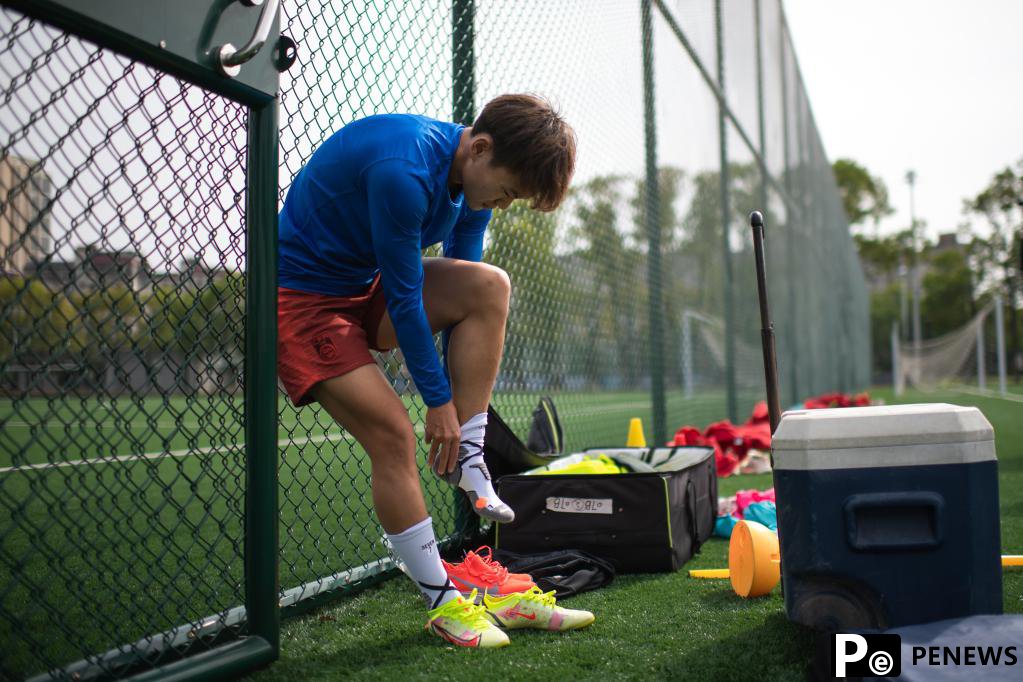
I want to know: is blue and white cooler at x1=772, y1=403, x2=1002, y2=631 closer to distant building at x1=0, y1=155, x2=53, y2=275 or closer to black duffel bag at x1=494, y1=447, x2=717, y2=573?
black duffel bag at x1=494, y1=447, x2=717, y2=573

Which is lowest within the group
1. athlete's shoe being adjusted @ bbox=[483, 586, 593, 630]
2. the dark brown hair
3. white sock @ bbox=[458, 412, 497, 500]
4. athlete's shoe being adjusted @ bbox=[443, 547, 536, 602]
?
athlete's shoe being adjusted @ bbox=[483, 586, 593, 630]

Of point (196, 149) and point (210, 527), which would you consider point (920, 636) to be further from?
point (210, 527)

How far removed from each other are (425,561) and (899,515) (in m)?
1.10

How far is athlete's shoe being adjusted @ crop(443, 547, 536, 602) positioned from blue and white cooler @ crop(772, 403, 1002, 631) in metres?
0.84

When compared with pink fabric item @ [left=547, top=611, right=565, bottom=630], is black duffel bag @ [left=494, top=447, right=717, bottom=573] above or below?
above

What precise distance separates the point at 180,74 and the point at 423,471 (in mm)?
2149

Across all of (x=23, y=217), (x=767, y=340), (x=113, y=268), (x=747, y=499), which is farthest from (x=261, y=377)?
(x=747, y=499)

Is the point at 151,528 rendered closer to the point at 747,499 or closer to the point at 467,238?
the point at 467,238

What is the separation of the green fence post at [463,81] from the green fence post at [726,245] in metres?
5.28

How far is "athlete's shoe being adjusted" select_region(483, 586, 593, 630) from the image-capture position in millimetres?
2242

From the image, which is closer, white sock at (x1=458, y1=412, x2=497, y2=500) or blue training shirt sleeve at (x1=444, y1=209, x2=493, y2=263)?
white sock at (x1=458, y1=412, x2=497, y2=500)

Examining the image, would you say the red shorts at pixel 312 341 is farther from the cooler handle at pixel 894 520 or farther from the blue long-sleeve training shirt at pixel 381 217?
the cooler handle at pixel 894 520

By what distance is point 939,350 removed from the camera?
3447 centimetres

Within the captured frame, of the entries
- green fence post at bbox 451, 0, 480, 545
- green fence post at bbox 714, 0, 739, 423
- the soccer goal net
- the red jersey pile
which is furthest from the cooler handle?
the soccer goal net
